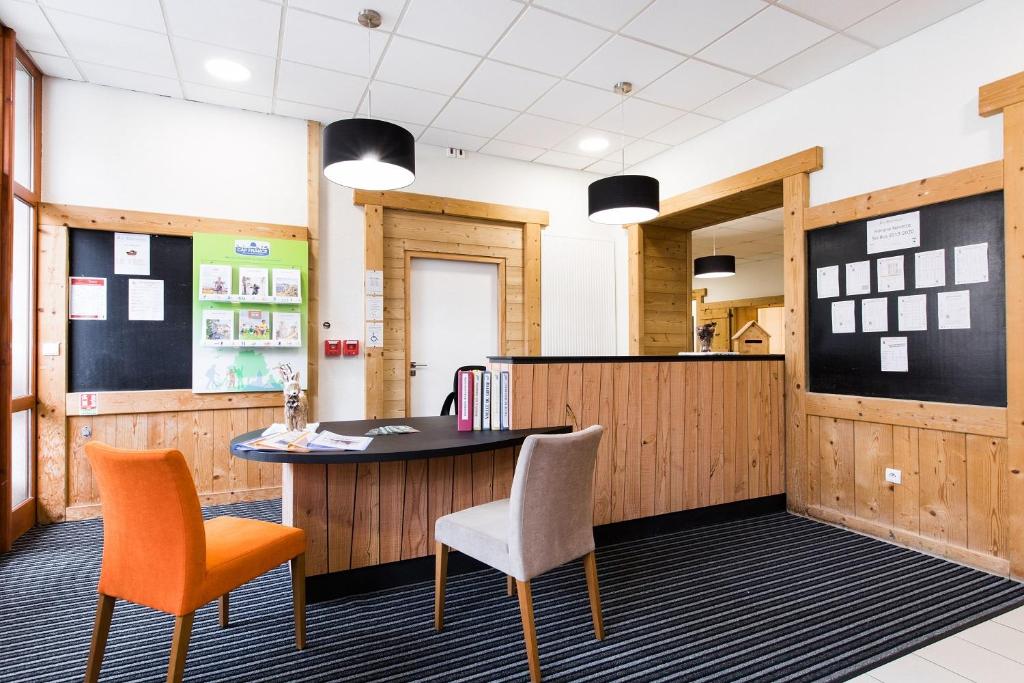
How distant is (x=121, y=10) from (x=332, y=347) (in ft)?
8.32

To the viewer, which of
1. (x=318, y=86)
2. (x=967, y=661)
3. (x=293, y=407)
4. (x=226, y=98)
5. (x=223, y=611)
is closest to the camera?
(x=967, y=661)

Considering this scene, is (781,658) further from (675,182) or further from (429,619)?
(675,182)

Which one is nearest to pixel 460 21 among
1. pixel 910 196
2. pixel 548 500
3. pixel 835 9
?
pixel 835 9

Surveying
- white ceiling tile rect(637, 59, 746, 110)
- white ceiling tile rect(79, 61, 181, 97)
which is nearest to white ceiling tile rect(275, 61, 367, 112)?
white ceiling tile rect(79, 61, 181, 97)

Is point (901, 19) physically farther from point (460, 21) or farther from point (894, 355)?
point (460, 21)

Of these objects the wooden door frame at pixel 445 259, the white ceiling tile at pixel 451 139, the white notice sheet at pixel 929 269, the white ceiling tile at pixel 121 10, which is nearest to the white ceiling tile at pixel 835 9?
the white notice sheet at pixel 929 269

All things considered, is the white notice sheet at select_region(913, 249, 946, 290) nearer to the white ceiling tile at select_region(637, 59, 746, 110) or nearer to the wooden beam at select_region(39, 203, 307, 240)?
the white ceiling tile at select_region(637, 59, 746, 110)

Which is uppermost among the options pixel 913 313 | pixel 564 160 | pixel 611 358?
pixel 564 160

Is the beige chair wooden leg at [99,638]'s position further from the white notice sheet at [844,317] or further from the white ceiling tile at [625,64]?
the white notice sheet at [844,317]

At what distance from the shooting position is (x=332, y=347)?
4.58m

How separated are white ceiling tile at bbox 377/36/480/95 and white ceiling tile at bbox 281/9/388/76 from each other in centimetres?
10

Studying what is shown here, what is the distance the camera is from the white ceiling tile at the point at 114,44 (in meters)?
3.21

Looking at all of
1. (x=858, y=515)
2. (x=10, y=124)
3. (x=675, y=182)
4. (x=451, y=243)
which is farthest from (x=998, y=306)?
(x=10, y=124)

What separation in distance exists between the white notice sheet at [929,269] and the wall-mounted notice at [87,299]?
5.41m
